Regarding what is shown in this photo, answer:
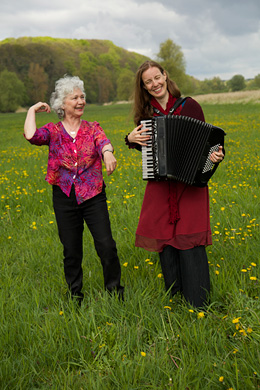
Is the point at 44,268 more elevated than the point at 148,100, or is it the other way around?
the point at 148,100

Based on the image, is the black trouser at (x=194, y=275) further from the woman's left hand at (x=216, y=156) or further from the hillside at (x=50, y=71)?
the hillside at (x=50, y=71)

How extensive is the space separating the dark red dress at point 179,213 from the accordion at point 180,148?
0.53 ft

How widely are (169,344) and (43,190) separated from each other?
4.90 m

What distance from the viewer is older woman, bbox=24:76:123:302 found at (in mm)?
3053

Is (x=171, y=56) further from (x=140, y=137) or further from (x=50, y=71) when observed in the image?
(x=140, y=137)

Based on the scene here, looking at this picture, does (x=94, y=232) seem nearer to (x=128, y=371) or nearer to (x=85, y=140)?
(x=85, y=140)

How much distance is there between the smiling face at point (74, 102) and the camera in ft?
9.95

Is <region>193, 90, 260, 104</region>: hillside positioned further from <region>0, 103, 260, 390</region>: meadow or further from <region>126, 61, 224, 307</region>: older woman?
<region>126, 61, 224, 307</region>: older woman

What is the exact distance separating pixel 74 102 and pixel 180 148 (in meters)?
0.94

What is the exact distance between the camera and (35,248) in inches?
181

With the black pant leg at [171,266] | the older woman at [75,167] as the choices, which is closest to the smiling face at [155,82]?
the older woman at [75,167]

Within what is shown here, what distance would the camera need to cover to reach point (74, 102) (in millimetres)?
3023

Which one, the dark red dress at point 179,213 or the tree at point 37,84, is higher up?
the tree at point 37,84

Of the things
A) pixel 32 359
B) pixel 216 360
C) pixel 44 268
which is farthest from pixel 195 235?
pixel 44 268
